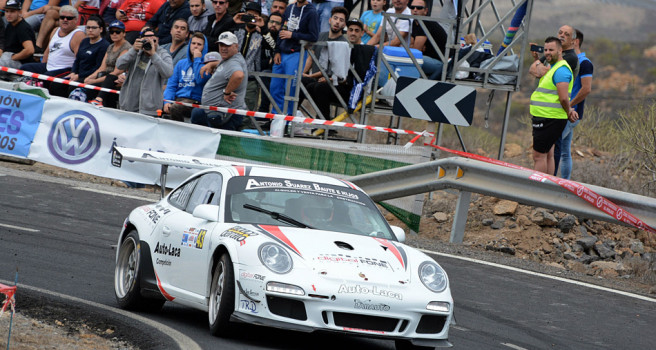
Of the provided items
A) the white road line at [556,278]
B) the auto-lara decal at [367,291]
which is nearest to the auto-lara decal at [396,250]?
the auto-lara decal at [367,291]

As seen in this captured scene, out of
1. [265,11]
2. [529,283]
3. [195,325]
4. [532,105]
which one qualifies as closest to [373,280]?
[195,325]

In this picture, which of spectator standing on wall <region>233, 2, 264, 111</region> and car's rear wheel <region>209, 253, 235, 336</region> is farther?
spectator standing on wall <region>233, 2, 264, 111</region>

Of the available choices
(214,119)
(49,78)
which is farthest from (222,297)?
(49,78)

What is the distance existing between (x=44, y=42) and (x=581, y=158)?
11.0m

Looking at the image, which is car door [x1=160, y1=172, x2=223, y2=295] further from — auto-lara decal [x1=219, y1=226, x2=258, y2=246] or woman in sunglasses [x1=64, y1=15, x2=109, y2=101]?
woman in sunglasses [x1=64, y1=15, x2=109, y2=101]

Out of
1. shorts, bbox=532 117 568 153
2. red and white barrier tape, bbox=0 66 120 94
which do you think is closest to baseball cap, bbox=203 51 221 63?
red and white barrier tape, bbox=0 66 120 94

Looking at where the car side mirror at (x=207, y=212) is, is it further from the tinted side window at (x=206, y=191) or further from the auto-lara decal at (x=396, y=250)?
the auto-lara decal at (x=396, y=250)

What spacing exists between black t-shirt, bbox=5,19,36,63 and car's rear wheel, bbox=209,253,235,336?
554 inches

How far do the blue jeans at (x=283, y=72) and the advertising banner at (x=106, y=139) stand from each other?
186 centimetres

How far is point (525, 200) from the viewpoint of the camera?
42.9 feet

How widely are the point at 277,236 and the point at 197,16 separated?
11.6 metres

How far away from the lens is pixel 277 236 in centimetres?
763

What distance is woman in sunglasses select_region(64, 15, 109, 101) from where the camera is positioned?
18609 mm

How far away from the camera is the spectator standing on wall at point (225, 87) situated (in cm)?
1627
